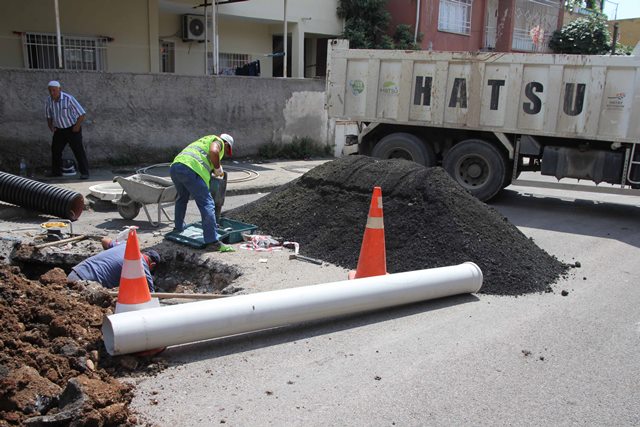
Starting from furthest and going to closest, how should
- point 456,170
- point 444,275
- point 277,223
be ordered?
point 456,170
point 277,223
point 444,275

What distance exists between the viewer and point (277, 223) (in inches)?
297

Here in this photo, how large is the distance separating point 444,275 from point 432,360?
1246 millimetres

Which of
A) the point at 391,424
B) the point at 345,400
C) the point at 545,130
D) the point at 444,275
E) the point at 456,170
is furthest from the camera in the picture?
the point at 456,170

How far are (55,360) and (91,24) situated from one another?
1396 centimetres

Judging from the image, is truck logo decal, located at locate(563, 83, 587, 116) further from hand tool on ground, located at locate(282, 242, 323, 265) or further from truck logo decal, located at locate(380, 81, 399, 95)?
hand tool on ground, located at locate(282, 242, 323, 265)

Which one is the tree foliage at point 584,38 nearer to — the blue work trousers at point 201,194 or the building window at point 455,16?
the building window at point 455,16

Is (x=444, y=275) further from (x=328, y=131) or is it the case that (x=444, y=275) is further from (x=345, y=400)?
(x=328, y=131)

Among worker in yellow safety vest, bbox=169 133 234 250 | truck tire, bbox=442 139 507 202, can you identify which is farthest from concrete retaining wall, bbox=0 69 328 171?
worker in yellow safety vest, bbox=169 133 234 250

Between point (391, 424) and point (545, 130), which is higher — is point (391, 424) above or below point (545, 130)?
below

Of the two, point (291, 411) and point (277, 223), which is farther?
point (277, 223)

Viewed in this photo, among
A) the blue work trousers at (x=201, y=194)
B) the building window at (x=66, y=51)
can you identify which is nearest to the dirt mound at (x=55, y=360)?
the blue work trousers at (x=201, y=194)

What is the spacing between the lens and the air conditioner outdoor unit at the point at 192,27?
59.0 feet

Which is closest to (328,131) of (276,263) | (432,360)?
(276,263)

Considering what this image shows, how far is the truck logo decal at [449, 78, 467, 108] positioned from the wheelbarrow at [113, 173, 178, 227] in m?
5.53
